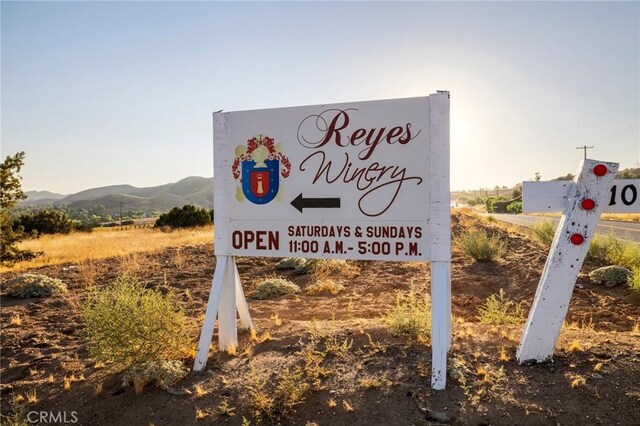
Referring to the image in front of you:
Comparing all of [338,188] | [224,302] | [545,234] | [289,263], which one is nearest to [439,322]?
[338,188]

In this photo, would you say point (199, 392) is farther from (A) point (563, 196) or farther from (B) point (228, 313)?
(A) point (563, 196)

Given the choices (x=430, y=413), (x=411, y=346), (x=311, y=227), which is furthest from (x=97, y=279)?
(x=430, y=413)

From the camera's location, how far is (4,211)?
42.2 ft

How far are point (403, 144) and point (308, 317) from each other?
122 inches

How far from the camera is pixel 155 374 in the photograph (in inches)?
149

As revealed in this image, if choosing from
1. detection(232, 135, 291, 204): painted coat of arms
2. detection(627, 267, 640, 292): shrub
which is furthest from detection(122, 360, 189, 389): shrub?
detection(627, 267, 640, 292): shrub

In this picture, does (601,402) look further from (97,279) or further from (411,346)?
(97,279)

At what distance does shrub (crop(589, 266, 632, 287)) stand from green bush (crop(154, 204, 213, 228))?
2323 centimetres

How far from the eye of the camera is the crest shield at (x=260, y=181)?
168 inches

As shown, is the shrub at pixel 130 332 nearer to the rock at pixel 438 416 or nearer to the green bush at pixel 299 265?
the rock at pixel 438 416

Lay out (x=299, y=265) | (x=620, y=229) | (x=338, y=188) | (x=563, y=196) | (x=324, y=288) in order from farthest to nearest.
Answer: (x=620, y=229)
(x=299, y=265)
(x=324, y=288)
(x=338, y=188)
(x=563, y=196)

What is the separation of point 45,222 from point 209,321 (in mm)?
27643

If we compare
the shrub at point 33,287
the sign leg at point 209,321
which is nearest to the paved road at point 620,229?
the sign leg at point 209,321

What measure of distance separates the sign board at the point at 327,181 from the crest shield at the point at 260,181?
1 cm
